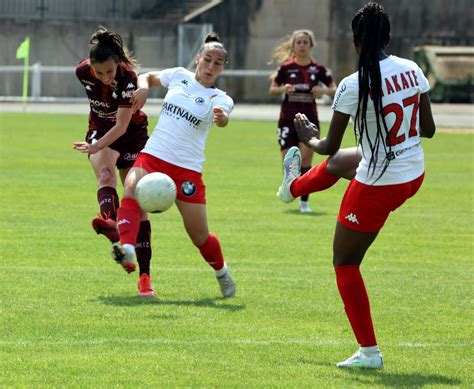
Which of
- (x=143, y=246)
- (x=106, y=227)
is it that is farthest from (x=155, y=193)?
(x=143, y=246)

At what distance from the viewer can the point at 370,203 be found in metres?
6.98

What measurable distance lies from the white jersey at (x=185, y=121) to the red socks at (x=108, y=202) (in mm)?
796

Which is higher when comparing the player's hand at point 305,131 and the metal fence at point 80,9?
the player's hand at point 305,131

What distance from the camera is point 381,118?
22.6 feet

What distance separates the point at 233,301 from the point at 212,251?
1.42 feet

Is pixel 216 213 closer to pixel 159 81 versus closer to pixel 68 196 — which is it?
pixel 68 196

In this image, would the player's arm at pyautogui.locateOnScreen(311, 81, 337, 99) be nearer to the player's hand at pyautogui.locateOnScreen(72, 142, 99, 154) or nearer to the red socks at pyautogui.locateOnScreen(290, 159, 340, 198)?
the player's hand at pyautogui.locateOnScreen(72, 142, 99, 154)

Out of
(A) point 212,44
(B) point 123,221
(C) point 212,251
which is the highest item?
(A) point 212,44

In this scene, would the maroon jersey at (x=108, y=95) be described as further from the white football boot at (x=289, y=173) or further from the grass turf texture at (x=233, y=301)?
the white football boot at (x=289, y=173)

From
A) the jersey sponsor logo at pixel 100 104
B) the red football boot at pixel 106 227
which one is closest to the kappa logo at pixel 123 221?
the red football boot at pixel 106 227

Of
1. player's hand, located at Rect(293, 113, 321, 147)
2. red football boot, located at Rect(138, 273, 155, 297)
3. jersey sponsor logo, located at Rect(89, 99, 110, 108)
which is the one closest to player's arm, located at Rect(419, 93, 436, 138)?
player's hand, located at Rect(293, 113, 321, 147)

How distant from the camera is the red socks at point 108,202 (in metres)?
9.81

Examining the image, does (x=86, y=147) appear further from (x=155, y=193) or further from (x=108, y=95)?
(x=155, y=193)

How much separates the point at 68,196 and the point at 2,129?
12.4 metres
